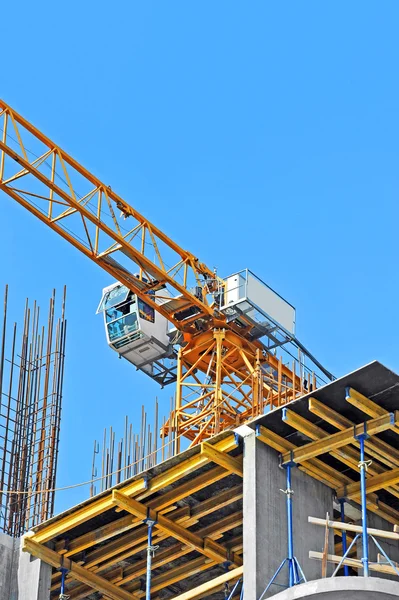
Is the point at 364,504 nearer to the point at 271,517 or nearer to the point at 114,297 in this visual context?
the point at 271,517

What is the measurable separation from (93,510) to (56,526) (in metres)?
1.06

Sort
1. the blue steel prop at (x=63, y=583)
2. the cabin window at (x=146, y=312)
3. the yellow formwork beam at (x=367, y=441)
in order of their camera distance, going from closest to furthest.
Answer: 1. the yellow formwork beam at (x=367, y=441)
2. the blue steel prop at (x=63, y=583)
3. the cabin window at (x=146, y=312)

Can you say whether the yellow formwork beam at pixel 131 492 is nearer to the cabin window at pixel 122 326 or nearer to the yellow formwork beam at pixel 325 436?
the yellow formwork beam at pixel 325 436

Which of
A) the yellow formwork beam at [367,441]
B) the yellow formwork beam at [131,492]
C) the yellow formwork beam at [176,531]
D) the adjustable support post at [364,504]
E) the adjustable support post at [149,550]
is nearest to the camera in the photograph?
the adjustable support post at [364,504]

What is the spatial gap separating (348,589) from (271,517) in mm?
3135

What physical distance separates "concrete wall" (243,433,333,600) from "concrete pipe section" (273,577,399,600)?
169 centimetres

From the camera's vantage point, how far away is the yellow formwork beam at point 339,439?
2309cm

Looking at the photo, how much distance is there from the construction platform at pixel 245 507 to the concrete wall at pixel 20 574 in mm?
361

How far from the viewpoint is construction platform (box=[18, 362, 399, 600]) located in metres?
23.2

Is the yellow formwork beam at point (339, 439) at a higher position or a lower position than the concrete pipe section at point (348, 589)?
higher

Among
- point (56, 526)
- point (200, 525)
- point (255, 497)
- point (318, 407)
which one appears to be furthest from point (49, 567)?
point (318, 407)

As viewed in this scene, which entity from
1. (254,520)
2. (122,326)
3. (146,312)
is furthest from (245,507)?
(122,326)

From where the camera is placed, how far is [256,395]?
36.3 metres

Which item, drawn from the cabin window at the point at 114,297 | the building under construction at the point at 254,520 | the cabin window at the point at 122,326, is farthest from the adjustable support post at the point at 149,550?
the cabin window at the point at 114,297
